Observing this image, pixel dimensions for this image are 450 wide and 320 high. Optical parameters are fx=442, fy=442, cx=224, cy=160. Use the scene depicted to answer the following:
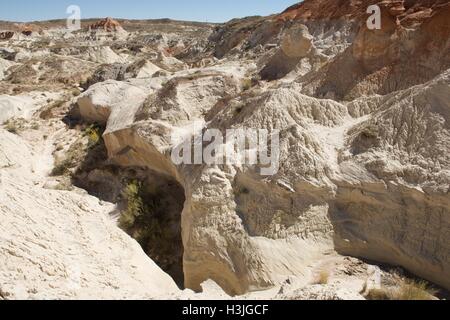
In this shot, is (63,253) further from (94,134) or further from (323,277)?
(94,134)

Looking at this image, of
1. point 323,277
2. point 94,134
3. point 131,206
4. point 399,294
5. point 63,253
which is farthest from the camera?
point 94,134

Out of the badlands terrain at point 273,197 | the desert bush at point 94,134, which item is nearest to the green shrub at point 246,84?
the badlands terrain at point 273,197

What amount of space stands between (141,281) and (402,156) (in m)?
4.05

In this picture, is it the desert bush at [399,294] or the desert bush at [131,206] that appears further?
the desert bush at [131,206]

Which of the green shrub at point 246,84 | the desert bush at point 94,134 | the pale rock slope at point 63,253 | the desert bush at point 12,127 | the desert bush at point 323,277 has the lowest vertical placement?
the desert bush at point 323,277

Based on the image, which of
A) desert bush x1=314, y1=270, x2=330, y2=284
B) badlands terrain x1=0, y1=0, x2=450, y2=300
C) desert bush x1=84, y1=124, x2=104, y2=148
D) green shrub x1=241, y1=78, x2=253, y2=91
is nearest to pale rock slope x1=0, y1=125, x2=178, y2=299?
badlands terrain x1=0, y1=0, x2=450, y2=300

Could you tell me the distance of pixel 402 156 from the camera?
643 centimetres

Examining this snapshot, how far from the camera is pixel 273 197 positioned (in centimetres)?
676

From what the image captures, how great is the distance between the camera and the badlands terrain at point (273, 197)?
5.20m

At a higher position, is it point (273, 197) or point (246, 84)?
point (246, 84)

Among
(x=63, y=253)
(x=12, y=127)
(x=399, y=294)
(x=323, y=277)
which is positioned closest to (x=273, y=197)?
(x=323, y=277)

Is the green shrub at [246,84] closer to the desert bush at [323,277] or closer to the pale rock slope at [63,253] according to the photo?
the pale rock slope at [63,253]

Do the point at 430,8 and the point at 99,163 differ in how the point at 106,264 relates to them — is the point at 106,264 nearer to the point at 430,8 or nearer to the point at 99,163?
the point at 99,163

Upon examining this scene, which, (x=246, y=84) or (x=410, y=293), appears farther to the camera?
(x=246, y=84)
